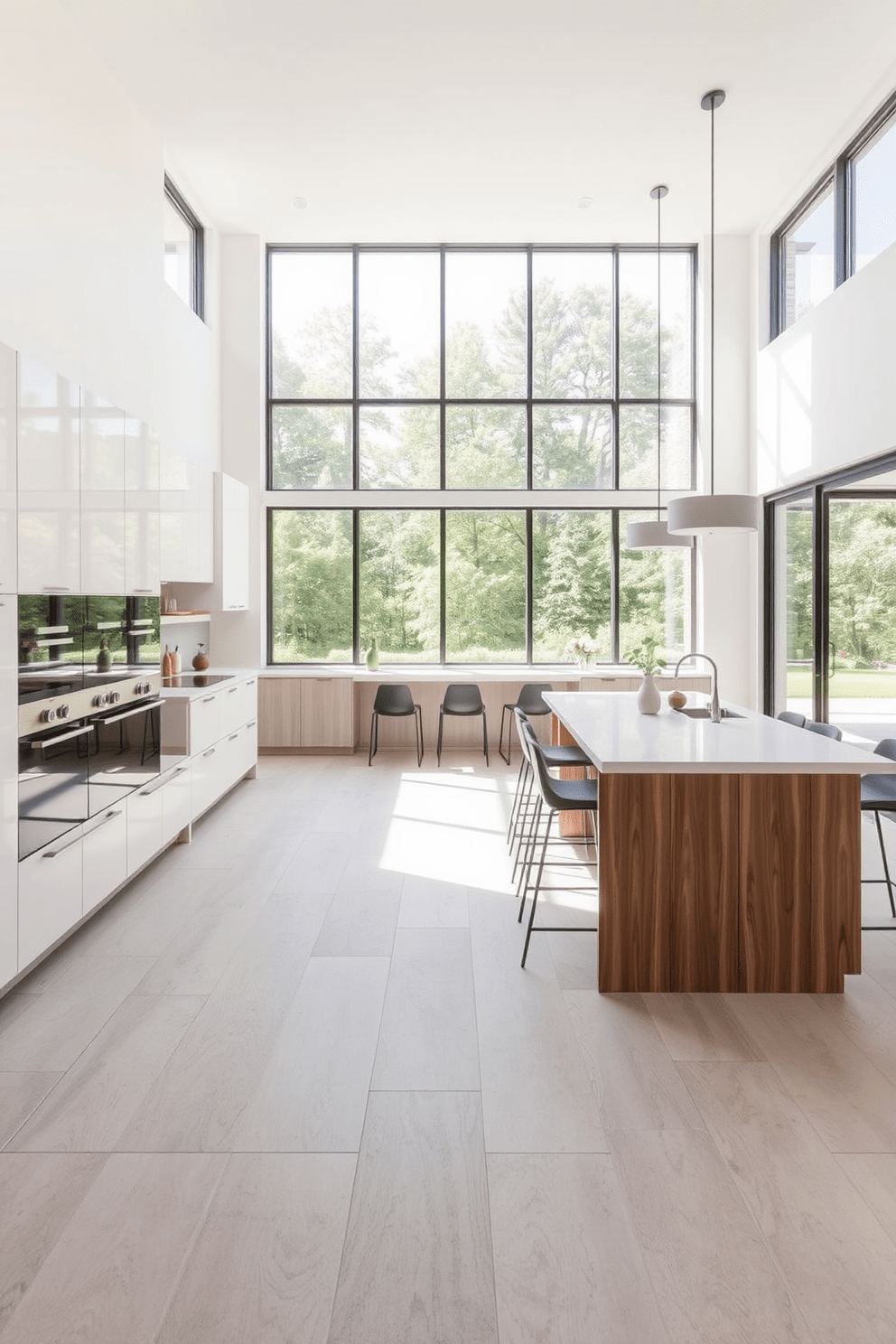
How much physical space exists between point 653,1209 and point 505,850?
2985 mm

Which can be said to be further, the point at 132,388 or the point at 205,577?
the point at 205,577


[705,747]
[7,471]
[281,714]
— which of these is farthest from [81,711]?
[281,714]

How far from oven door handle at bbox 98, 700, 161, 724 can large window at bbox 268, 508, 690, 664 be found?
4.00 meters

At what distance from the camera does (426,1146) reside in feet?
7.16

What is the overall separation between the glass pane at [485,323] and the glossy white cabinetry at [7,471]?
230 inches

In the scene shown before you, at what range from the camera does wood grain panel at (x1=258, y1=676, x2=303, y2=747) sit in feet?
25.8

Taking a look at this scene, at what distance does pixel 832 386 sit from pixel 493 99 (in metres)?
2.94

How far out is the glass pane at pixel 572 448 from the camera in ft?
27.2

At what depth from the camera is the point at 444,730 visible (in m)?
8.30

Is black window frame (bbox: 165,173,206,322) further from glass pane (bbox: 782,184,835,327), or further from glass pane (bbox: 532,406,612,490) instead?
glass pane (bbox: 782,184,835,327)

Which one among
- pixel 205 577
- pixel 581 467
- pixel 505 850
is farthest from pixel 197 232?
pixel 505 850

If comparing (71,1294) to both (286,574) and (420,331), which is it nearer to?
(286,574)

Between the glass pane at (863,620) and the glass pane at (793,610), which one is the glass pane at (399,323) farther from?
the glass pane at (863,620)

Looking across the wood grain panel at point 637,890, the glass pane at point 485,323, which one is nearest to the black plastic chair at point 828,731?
the wood grain panel at point 637,890
